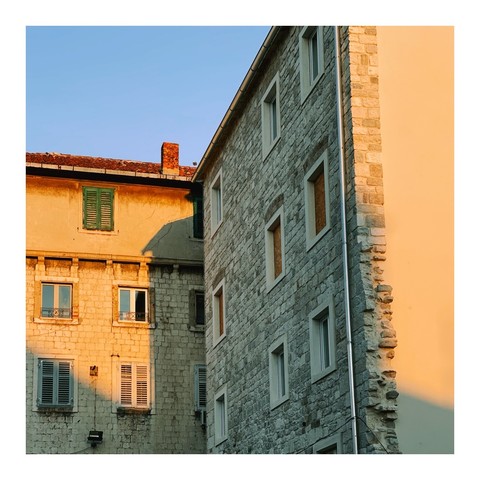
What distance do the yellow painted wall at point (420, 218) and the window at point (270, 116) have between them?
4.44 meters

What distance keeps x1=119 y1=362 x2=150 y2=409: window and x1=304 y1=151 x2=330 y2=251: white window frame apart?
11.2 m

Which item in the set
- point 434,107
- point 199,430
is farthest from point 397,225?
point 199,430

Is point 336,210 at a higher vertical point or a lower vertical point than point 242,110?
lower

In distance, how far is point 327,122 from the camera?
18656 millimetres

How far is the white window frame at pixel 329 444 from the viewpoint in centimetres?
1688

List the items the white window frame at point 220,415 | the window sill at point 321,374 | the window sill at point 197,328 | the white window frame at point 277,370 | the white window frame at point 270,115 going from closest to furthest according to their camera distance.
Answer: the window sill at point 321,374
the white window frame at point 277,370
the white window frame at point 270,115
the white window frame at point 220,415
the window sill at point 197,328

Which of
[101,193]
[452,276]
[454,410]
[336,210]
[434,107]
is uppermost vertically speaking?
[101,193]

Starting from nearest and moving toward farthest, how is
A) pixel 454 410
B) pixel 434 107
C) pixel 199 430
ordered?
pixel 454 410, pixel 434 107, pixel 199 430

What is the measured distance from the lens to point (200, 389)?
2931 cm

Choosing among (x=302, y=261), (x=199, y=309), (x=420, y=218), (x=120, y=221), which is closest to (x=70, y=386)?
(x=199, y=309)

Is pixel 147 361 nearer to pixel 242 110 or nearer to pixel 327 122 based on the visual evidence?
pixel 242 110

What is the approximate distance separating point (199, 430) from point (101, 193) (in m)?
7.35

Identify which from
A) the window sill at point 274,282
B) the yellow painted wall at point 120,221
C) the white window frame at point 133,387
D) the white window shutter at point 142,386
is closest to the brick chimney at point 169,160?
the yellow painted wall at point 120,221

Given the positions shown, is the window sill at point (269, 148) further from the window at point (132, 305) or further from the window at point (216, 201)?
the window at point (132, 305)
